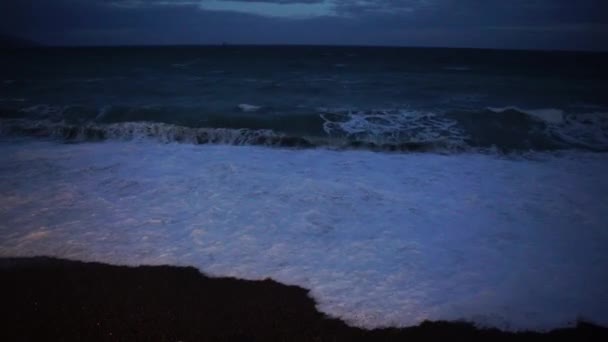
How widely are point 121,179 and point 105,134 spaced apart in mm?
5239

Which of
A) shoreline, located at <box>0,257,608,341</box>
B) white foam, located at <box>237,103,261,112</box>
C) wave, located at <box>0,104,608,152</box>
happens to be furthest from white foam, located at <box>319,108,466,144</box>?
shoreline, located at <box>0,257,608,341</box>

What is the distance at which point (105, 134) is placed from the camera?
12.6 metres

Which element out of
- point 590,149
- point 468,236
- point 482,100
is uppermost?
point 482,100

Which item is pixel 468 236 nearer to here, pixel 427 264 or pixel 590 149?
pixel 427 264

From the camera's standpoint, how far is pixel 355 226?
248 inches

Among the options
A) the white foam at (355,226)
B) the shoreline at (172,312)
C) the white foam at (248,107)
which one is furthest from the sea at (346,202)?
the white foam at (248,107)

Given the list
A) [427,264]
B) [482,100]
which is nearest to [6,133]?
[427,264]

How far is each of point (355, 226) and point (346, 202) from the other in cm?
99

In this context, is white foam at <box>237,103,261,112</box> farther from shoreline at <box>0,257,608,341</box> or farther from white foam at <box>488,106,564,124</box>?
shoreline at <box>0,257,608,341</box>

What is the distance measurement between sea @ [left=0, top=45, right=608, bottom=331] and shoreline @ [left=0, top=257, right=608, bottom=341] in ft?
0.61

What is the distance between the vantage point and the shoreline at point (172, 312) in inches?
155

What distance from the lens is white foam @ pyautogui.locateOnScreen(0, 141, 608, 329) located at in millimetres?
4637

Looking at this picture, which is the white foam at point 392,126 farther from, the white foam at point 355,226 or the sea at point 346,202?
the white foam at point 355,226

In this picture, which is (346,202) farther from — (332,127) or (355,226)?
(332,127)
